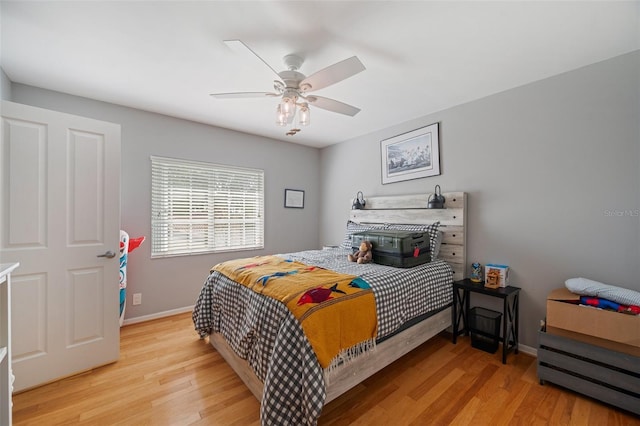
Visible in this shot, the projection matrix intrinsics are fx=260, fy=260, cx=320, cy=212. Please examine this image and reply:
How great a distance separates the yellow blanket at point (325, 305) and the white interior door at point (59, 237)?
1227 millimetres

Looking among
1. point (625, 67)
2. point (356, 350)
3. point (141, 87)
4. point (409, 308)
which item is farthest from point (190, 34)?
point (625, 67)

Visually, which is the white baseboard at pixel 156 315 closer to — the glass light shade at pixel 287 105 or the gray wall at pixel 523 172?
the gray wall at pixel 523 172

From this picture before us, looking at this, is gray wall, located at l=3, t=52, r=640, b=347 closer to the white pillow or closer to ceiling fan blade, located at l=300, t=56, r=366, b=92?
the white pillow

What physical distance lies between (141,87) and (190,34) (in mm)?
1097

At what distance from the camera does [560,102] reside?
2.24 meters

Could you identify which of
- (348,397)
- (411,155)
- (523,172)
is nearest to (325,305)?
(348,397)

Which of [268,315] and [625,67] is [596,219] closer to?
[625,67]

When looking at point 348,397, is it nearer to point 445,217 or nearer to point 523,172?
point 445,217

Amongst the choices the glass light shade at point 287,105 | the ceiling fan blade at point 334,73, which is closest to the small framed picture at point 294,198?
the glass light shade at point 287,105

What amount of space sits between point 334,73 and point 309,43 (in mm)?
352

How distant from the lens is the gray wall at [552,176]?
1.97 m

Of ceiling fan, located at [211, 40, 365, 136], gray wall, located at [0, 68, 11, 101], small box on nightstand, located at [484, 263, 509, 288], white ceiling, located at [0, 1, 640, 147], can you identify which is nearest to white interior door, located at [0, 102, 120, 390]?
white ceiling, located at [0, 1, 640, 147]

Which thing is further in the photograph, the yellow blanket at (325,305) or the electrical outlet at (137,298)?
the electrical outlet at (137,298)

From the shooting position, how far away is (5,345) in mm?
1303
